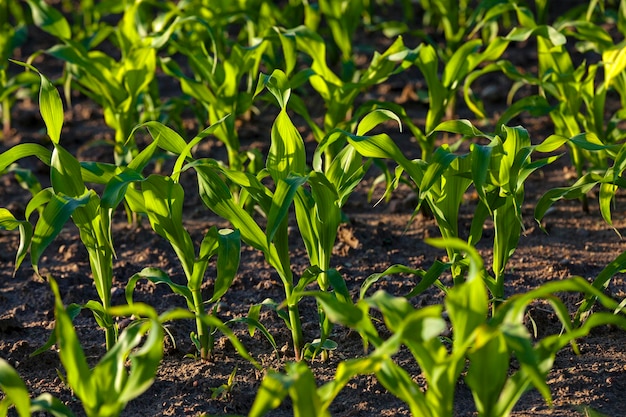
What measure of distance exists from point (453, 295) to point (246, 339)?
1.20 meters

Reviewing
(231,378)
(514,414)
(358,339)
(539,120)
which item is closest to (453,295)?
(514,414)

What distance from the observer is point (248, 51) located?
12.1 ft

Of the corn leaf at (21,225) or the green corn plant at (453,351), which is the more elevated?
the corn leaf at (21,225)

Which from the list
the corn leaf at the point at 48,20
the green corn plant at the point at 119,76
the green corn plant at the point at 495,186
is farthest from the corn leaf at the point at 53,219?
the corn leaf at the point at 48,20

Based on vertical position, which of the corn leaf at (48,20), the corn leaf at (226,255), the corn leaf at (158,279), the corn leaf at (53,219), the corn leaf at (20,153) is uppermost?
the corn leaf at (48,20)

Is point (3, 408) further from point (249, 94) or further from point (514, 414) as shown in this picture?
point (249, 94)

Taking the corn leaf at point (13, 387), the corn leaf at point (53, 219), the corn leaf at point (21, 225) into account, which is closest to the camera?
the corn leaf at point (13, 387)

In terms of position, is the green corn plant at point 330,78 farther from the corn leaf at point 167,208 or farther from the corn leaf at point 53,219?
the corn leaf at point 53,219

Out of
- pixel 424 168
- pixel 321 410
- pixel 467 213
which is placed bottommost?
pixel 467 213

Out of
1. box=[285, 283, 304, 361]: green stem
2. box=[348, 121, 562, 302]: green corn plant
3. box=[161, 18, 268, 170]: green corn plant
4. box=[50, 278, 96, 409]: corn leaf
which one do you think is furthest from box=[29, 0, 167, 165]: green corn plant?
box=[50, 278, 96, 409]: corn leaf

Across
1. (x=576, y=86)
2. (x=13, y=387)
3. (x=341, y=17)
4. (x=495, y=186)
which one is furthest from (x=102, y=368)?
(x=341, y=17)

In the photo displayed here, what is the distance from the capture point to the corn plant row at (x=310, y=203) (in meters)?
2.01

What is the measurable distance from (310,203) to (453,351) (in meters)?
0.85

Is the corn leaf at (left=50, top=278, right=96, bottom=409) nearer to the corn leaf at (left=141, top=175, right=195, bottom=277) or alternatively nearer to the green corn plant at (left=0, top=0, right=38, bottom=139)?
the corn leaf at (left=141, top=175, right=195, bottom=277)
